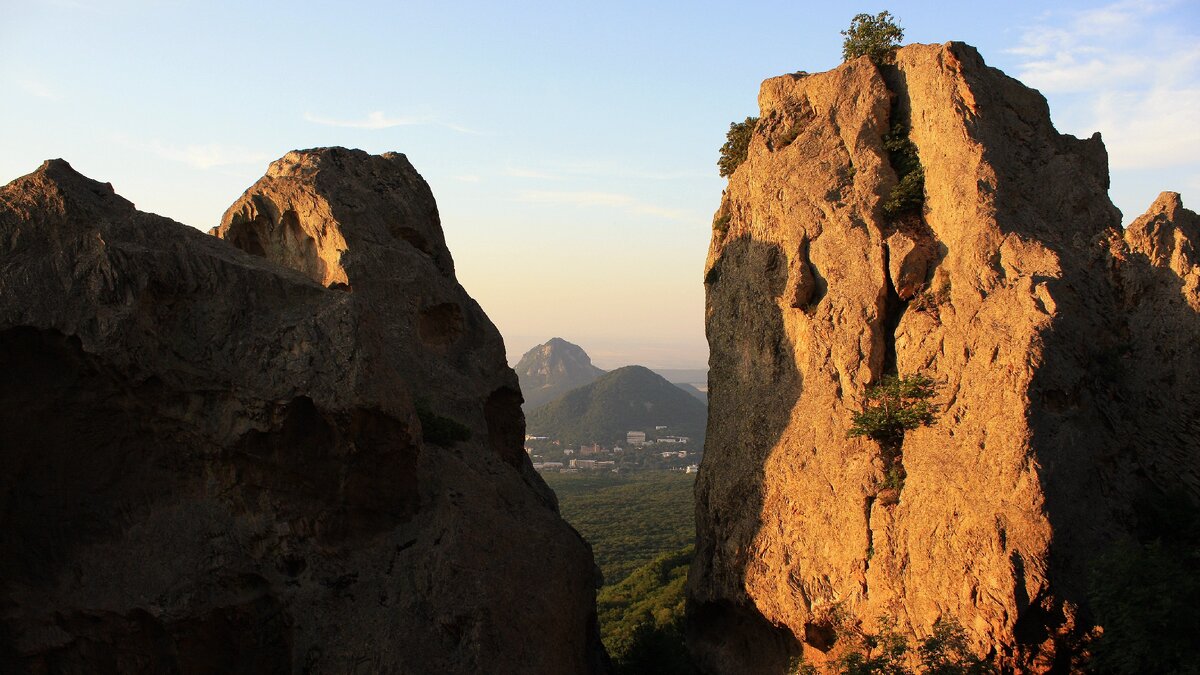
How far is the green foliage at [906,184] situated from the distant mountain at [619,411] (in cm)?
13426

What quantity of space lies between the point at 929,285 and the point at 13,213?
2061 centimetres

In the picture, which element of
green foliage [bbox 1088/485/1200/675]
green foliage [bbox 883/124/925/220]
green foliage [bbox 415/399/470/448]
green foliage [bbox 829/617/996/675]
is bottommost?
green foliage [bbox 829/617/996/675]

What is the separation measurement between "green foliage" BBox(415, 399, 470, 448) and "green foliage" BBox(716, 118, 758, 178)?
13132 mm

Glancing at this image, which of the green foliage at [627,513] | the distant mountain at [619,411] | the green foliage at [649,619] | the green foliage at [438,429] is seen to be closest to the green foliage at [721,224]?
the green foliage at [438,429]

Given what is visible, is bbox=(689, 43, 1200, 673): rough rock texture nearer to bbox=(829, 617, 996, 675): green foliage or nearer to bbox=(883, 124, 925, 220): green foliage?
bbox=(883, 124, 925, 220): green foliage

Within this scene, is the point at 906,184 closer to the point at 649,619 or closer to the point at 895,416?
the point at 895,416

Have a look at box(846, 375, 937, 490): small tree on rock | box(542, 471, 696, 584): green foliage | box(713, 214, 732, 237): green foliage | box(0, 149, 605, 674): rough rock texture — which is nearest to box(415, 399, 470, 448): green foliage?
box(0, 149, 605, 674): rough rock texture

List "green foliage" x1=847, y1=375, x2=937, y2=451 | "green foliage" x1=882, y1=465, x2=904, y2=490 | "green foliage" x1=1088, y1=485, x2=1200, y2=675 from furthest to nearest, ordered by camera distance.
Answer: "green foliage" x1=847, y1=375, x2=937, y2=451, "green foliage" x1=882, y1=465, x2=904, y2=490, "green foliage" x1=1088, y1=485, x2=1200, y2=675

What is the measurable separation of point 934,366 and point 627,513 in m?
60.2

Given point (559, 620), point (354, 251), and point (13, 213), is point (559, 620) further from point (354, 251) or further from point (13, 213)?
point (13, 213)

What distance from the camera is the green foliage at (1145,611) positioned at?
1556cm

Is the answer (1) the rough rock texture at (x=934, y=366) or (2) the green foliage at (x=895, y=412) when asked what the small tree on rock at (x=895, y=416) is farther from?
(1) the rough rock texture at (x=934, y=366)

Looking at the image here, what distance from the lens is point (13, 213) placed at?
60.6 feet

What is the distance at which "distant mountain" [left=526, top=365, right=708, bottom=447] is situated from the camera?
537ft
